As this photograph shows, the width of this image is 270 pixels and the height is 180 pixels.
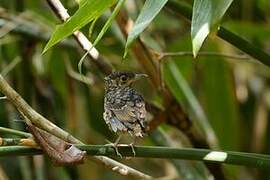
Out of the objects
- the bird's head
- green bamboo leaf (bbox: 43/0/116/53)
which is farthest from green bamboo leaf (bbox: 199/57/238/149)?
green bamboo leaf (bbox: 43/0/116/53)

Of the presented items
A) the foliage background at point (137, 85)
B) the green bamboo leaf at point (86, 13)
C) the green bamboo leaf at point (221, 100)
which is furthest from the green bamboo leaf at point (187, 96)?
the green bamboo leaf at point (86, 13)

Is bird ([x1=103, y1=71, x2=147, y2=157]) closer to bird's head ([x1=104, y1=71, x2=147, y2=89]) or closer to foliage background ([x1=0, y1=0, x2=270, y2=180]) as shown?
bird's head ([x1=104, y1=71, x2=147, y2=89])

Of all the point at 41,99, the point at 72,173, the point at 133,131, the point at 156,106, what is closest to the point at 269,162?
the point at 133,131

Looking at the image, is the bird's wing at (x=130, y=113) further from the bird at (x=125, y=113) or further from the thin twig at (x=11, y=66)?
the thin twig at (x=11, y=66)

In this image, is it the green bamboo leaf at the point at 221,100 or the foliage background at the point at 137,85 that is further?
the green bamboo leaf at the point at 221,100

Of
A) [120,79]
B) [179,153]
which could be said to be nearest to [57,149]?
[179,153]

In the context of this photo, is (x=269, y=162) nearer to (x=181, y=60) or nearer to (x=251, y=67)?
(x=181, y=60)
